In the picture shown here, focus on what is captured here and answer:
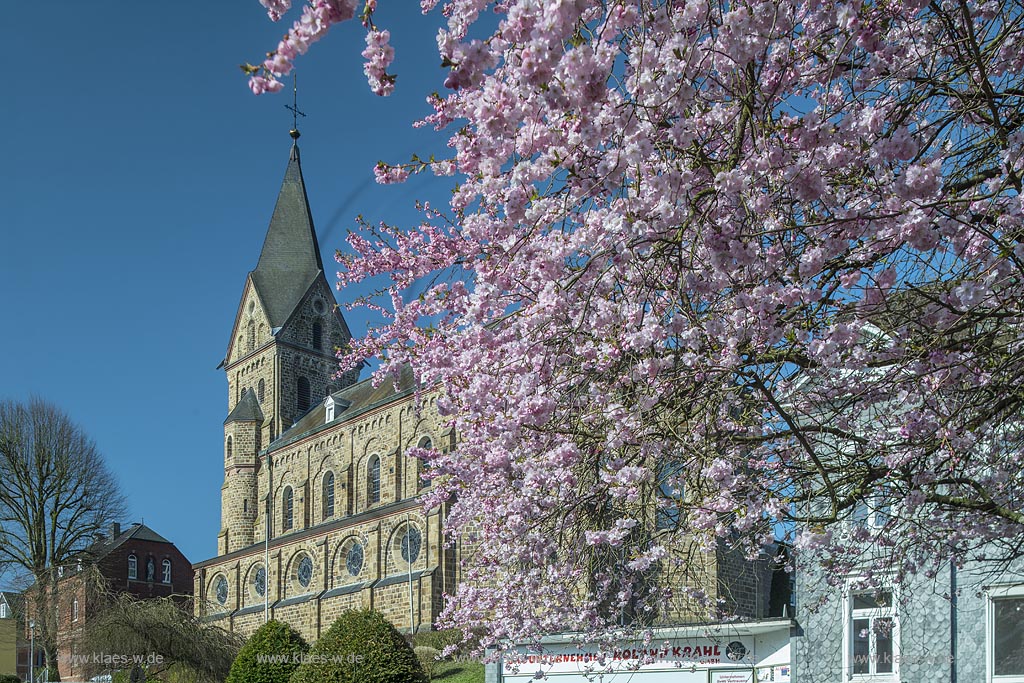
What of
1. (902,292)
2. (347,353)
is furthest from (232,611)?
(902,292)

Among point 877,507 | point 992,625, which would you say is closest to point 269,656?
point 992,625

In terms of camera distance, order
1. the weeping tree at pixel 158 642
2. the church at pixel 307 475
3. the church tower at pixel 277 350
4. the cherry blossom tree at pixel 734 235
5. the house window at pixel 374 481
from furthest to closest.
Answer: the church tower at pixel 277 350, the house window at pixel 374 481, the church at pixel 307 475, the weeping tree at pixel 158 642, the cherry blossom tree at pixel 734 235

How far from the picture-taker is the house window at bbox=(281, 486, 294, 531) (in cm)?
5247

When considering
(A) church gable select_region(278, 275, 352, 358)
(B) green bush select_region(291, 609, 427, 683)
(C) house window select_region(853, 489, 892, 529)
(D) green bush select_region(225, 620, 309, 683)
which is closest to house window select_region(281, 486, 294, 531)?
(A) church gable select_region(278, 275, 352, 358)

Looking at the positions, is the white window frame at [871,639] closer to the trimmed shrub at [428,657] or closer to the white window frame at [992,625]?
the white window frame at [992,625]

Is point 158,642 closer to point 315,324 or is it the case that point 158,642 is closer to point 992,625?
point 992,625

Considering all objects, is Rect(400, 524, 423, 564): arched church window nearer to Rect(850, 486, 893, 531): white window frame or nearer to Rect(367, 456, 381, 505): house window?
Rect(367, 456, 381, 505): house window

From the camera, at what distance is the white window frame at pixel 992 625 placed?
48.6 ft

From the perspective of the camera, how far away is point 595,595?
40.9 feet

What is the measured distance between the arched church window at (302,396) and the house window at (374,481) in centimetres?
1093

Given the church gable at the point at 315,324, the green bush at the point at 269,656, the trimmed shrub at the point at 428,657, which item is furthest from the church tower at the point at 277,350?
the green bush at the point at 269,656

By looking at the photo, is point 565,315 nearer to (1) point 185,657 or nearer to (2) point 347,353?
(2) point 347,353

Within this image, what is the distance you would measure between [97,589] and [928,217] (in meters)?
29.0

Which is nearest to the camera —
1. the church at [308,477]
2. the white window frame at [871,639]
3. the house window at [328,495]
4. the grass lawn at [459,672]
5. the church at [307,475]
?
the white window frame at [871,639]
